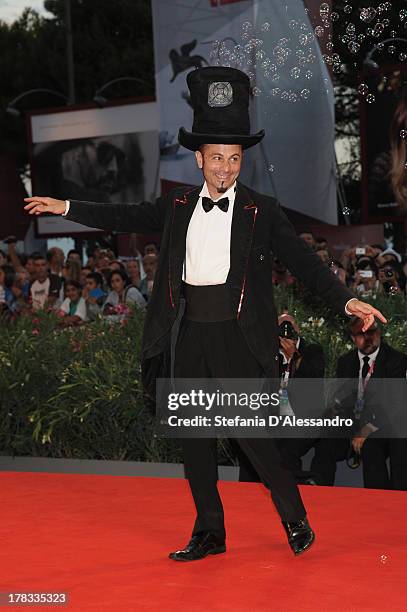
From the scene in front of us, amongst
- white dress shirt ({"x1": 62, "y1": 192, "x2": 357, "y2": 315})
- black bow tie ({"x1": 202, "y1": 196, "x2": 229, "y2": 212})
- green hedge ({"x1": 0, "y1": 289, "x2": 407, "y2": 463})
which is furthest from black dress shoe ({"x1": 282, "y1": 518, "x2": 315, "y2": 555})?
green hedge ({"x1": 0, "y1": 289, "x2": 407, "y2": 463})

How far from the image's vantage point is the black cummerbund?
4.40 meters

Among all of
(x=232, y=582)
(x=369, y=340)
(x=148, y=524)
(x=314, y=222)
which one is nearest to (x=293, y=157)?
(x=314, y=222)

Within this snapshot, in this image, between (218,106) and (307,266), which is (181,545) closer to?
(307,266)

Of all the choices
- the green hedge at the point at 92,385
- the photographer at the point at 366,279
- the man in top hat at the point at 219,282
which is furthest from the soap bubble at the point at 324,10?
the man in top hat at the point at 219,282

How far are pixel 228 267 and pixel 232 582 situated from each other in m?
1.25

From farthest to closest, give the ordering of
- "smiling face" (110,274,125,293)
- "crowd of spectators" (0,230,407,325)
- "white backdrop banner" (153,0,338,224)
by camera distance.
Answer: "white backdrop banner" (153,0,338,224), "smiling face" (110,274,125,293), "crowd of spectators" (0,230,407,325)

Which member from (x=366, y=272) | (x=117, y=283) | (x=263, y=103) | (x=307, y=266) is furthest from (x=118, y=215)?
(x=263, y=103)

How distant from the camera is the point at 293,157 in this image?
48.4ft

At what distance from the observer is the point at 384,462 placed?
615 centimetres

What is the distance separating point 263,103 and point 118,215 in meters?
10.4

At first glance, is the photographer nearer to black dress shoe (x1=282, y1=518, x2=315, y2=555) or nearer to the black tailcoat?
the black tailcoat

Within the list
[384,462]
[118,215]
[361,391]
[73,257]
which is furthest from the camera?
[73,257]

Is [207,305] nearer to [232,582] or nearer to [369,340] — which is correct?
[232,582]

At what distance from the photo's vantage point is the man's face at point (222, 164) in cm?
438
